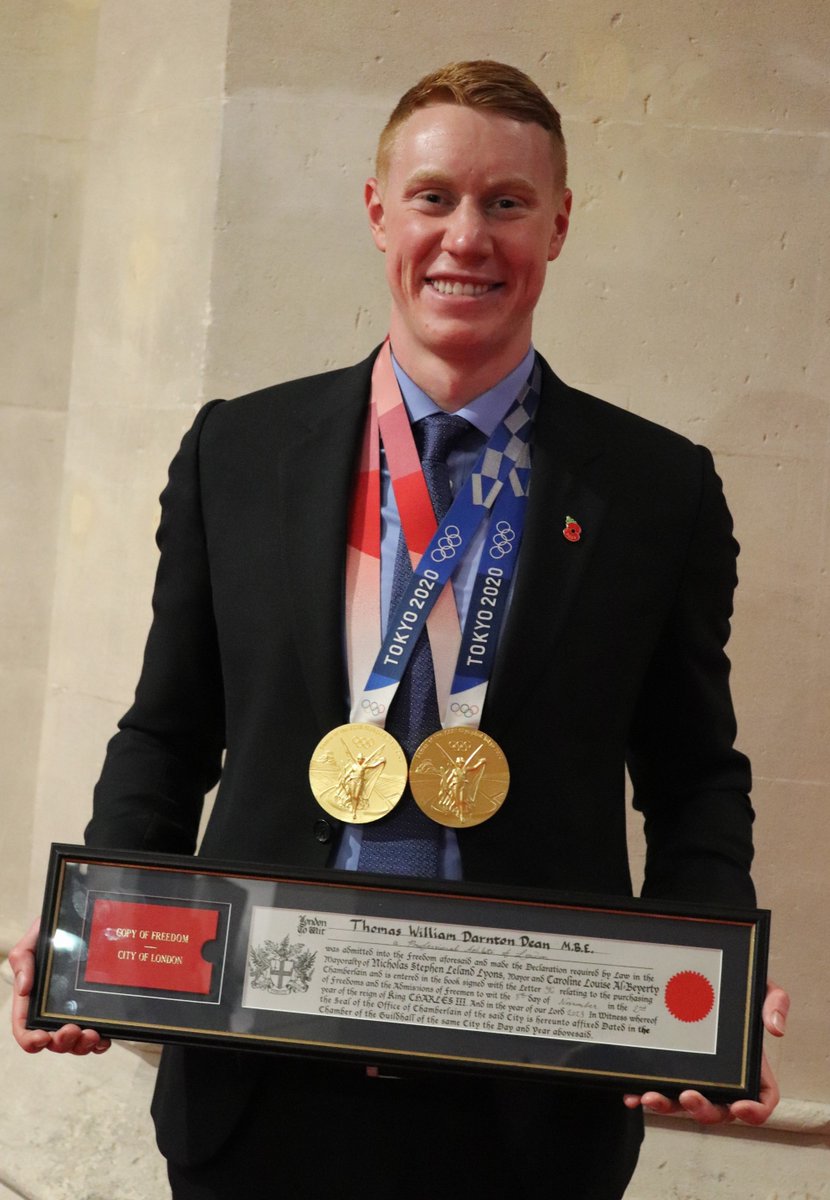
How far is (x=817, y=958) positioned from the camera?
10.4ft

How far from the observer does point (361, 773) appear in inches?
61.8

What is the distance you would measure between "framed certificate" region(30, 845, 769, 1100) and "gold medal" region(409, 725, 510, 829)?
12 centimetres

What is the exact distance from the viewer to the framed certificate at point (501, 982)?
1.47m

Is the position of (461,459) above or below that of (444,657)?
above

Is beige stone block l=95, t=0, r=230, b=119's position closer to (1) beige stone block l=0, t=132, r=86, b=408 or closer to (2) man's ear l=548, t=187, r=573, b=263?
(1) beige stone block l=0, t=132, r=86, b=408

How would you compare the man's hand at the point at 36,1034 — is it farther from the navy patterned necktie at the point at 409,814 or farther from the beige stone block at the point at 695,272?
the beige stone block at the point at 695,272

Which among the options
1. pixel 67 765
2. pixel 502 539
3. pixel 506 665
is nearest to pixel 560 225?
pixel 502 539

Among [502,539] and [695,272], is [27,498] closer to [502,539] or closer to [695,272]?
[695,272]

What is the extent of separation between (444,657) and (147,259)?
2.10 metres

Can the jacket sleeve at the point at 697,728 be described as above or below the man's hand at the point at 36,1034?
above

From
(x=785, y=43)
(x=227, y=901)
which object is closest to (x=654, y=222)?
(x=785, y=43)

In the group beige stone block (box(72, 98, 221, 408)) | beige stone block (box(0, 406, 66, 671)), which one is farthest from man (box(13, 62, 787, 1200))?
beige stone block (box(0, 406, 66, 671))

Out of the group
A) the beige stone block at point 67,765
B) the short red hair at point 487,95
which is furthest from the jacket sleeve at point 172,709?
→ the beige stone block at point 67,765

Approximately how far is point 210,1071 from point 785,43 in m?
2.72
